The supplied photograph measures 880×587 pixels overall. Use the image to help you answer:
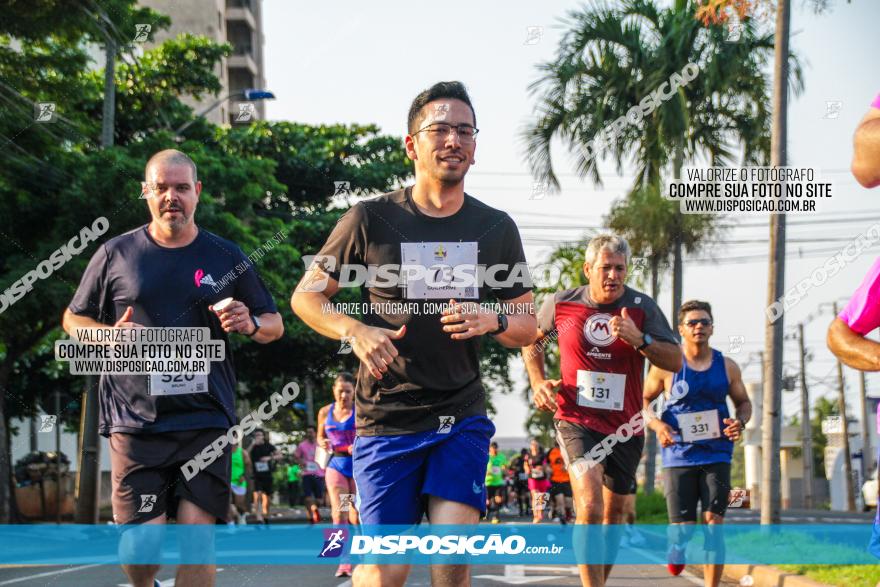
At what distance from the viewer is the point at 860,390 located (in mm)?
55719

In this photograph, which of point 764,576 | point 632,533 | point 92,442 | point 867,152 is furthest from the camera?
point 92,442

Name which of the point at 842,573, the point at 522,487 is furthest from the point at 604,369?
the point at 522,487

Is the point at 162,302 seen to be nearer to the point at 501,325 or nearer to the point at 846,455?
the point at 501,325

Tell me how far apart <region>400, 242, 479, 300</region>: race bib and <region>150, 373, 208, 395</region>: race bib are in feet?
3.93

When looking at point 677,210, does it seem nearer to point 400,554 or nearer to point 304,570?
point 304,570

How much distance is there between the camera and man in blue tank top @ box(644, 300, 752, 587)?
9602mm

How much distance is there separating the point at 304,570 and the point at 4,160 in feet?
31.1

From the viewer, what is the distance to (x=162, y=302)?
19.4 ft

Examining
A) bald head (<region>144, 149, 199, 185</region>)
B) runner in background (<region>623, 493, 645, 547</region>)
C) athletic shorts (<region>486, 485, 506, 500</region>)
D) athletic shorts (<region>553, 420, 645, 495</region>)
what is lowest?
athletic shorts (<region>486, 485, 506, 500</region>)

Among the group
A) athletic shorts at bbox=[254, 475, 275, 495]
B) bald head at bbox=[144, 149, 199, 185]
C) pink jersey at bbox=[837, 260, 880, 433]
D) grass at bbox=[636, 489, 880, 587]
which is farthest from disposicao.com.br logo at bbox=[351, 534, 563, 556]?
athletic shorts at bbox=[254, 475, 275, 495]

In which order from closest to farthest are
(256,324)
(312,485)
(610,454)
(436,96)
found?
(436,96)
(256,324)
(610,454)
(312,485)

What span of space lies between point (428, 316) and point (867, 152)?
2212 mm

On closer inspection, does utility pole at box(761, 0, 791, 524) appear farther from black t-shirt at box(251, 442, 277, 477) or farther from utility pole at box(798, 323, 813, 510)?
utility pole at box(798, 323, 813, 510)

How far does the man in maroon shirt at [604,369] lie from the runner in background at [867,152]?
4.87m
